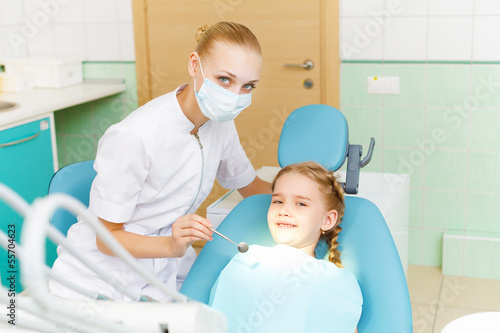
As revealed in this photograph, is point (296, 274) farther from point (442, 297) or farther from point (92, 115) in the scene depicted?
point (92, 115)

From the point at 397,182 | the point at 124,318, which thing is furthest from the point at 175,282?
the point at 124,318

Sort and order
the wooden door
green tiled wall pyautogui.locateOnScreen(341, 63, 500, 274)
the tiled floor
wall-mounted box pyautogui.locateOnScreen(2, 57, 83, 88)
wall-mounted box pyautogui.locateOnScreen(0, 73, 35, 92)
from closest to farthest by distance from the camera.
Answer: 1. the tiled floor
2. green tiled wall pyautogui.locateOnScreen(341, 63, 500, 274)
3. the wooden door
4. wall-mounted box pyautogui.locateOnScreen(0, 73, 35, 92)
5. wall-mounted box pyautogui.locateOnScreen(2, 57, 83, 88)

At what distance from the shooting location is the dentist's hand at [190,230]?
4.64ft

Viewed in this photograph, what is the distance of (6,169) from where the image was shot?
2.75 metres

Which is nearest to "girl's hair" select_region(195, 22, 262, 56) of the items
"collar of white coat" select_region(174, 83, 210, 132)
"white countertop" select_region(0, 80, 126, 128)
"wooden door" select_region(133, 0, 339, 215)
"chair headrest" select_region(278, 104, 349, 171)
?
"collar of white coat" select_region(174, 83, 210, 132)

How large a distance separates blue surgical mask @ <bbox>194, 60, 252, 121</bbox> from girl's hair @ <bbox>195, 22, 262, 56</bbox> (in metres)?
0.07

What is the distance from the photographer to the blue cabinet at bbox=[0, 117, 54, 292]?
8.96 feet

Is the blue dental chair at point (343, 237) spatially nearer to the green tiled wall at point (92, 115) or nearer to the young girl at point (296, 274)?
the young girl at point (296, 274)

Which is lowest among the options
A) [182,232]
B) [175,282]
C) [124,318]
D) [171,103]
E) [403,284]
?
[175,282]

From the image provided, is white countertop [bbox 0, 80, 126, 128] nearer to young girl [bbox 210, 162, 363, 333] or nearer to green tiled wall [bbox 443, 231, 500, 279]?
young girl [bbox 210, 162, 363, 333]

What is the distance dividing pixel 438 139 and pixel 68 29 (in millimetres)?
2186

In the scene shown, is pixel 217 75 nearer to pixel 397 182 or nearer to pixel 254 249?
pixel 254 249

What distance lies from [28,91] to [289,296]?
2.40m

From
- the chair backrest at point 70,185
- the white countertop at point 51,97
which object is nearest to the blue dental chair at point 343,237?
the chair backrest at point 70,185
